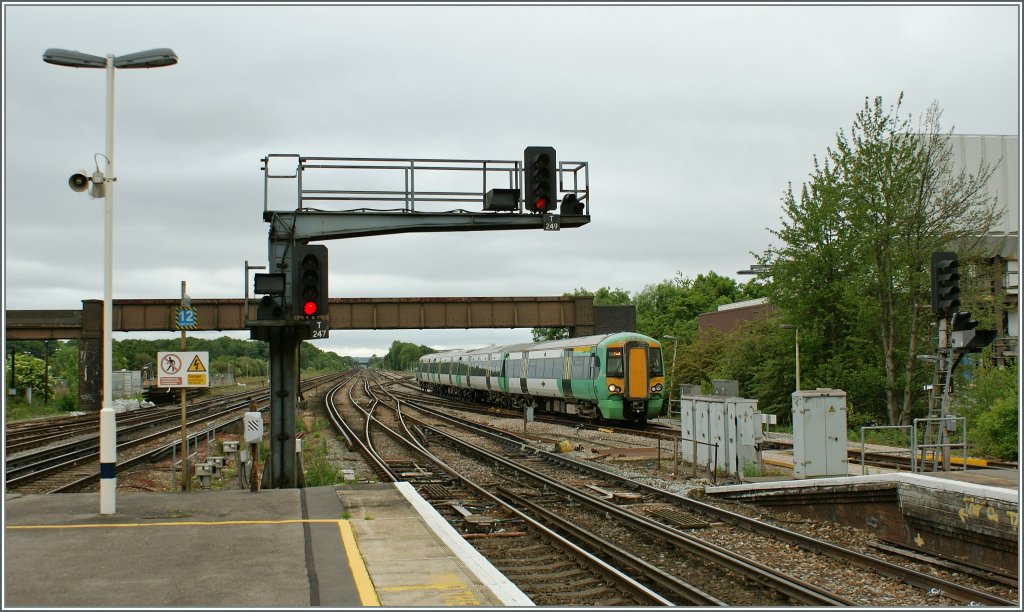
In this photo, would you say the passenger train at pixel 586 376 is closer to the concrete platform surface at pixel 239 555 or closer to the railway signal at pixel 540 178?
the railway signal at pixel 540 178

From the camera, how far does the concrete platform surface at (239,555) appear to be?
21.6 ft

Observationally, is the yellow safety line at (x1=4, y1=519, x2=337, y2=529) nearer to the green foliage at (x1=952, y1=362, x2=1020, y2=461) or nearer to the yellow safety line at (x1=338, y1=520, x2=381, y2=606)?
the yellow safety line at (x1=338, y1=520, x2=381, y2=606)

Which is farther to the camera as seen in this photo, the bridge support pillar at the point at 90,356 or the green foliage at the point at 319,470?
the bridge support pillar at the point at 90,356

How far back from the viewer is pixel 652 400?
29.1 meters

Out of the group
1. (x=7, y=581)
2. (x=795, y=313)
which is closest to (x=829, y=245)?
(x=795, y=313)

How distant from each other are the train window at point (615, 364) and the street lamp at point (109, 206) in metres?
20.4

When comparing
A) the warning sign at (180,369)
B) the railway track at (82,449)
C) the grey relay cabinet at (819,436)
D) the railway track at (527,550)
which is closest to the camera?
the railway track at (527,550)

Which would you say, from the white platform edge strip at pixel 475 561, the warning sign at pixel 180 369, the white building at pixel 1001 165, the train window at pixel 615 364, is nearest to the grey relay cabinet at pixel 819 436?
the white platform edge strip at pixel 475 561

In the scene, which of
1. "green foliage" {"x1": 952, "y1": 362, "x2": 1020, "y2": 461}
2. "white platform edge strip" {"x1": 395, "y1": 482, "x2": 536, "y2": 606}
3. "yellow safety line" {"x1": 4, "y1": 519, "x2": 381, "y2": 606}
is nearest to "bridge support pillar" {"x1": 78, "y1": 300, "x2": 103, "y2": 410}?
"yellow safety line" {"x1": 4, "y1": 519, "x2": 381, "y2": 606}

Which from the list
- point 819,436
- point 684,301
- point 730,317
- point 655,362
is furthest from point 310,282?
point 684,301

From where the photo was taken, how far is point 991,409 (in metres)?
18.6

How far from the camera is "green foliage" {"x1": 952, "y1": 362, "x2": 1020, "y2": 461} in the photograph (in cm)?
1777

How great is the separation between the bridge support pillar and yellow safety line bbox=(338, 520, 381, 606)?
4015 centimetres

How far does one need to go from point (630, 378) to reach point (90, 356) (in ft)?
100
